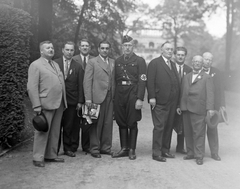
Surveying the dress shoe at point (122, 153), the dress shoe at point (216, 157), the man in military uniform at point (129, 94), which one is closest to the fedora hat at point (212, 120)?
the dress shoe at point (216, 157)

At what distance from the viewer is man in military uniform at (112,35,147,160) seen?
7215 millimetres

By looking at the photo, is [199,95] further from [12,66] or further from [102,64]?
[12,66]

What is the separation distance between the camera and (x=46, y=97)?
21.4 feet

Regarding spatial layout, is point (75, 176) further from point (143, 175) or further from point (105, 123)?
point (105, 123)

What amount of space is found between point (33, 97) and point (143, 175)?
88.3 inches

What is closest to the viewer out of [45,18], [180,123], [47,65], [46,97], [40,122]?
[40,122]

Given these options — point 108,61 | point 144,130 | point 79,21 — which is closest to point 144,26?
point 79,21

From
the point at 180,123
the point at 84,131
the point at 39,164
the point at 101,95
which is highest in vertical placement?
the point at 101,95

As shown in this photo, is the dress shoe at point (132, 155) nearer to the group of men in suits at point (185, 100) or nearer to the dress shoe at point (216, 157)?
the group of men in suits at point (185, 100)

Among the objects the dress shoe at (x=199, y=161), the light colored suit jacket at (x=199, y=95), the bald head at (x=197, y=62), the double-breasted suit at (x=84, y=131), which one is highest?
the bald head at (x=197, y=62)

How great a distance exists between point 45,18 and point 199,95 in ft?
24.4

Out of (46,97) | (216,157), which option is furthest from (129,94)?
(216,157)

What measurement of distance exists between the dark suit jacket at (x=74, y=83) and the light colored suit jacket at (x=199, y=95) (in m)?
2.04

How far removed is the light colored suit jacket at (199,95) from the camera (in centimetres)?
716
